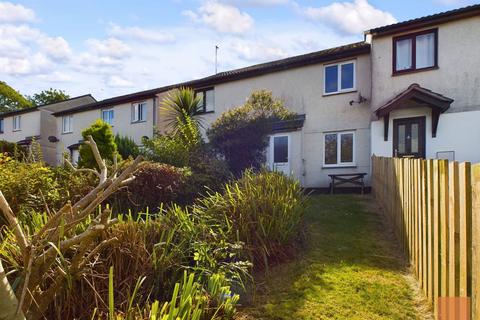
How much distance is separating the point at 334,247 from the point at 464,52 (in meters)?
10.2

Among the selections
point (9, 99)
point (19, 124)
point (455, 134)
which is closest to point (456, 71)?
point (455, 134)

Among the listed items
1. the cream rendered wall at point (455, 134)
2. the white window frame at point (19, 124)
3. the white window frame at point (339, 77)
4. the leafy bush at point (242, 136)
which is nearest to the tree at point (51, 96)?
the white window frame at point (19, 124)

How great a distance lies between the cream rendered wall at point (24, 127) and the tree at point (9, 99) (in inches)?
579


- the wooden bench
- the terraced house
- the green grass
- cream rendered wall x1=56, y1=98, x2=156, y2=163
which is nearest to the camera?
the green grass

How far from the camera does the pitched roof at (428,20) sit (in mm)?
12309

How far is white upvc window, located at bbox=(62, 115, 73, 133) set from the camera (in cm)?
2931

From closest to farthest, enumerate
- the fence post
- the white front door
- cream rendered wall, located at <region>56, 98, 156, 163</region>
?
the fence post → the white front door → cream rendered wall, located at <region>56, 98, 156, 163</region>

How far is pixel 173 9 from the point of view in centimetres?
855

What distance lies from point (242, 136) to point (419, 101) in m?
6.19

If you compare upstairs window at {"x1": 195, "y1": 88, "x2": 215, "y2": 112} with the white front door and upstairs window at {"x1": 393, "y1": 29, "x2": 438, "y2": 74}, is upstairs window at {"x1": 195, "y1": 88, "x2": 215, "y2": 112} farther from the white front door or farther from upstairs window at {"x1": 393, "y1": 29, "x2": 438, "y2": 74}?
upstairs window at {"x1": 393, "y1": 29, "x2": 438, "y2": 74}

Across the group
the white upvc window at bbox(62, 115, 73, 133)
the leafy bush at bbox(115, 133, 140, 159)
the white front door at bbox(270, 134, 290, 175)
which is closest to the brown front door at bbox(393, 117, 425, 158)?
the white front door at bbox(270, 134, 290, 175)

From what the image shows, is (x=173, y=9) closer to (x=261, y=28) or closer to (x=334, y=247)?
(x=261, y=28)

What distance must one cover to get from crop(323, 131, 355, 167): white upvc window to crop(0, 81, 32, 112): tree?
46.8 metres

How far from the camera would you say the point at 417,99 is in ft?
42.2
